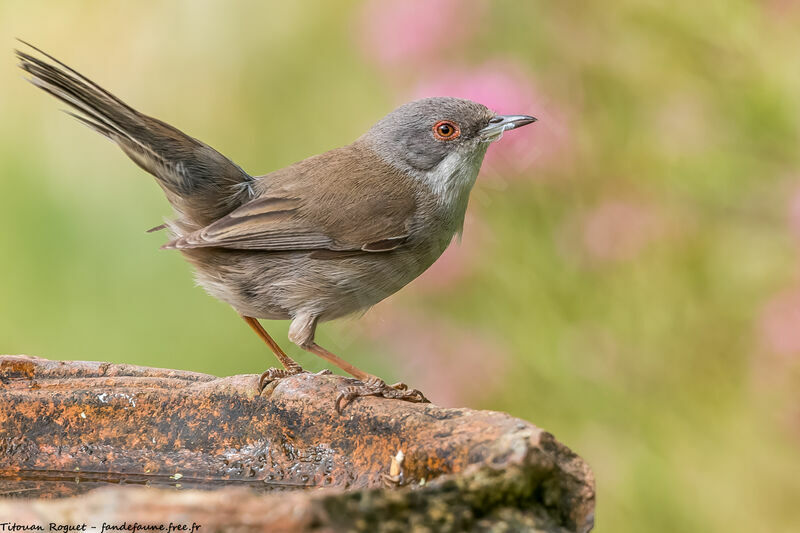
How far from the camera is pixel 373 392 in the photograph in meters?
3.07

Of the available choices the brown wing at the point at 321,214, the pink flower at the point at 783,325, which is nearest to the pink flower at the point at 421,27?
the brown wing at the point at 321,214

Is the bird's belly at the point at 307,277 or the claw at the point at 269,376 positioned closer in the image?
the claw at the point at 269,376

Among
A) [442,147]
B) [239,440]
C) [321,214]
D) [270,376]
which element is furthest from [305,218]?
[239,440]

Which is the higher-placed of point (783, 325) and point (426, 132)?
point (426, 132)

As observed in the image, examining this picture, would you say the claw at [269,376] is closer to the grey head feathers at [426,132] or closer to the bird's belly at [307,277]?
the bird's belly at [307,277]

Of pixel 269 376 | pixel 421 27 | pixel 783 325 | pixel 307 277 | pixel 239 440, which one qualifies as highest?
pixel 421 27

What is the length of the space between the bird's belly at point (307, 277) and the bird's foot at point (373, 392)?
→ 19.2 inches

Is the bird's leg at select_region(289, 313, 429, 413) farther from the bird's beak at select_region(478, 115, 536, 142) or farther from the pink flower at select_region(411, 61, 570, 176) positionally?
the pink flower at select_region(411, 61, 570, 176)

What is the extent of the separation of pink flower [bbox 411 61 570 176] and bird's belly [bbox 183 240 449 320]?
90cm

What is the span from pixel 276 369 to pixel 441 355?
5.92 feet

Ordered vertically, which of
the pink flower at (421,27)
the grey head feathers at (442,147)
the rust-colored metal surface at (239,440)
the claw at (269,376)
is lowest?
the rust-colored metal surface at (239,440)

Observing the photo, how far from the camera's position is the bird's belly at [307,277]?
3.84 meters

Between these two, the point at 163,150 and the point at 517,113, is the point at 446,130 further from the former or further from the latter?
the point at 163,150

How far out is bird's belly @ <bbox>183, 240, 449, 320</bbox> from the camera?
3838 mm
